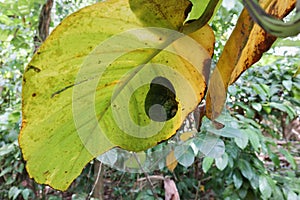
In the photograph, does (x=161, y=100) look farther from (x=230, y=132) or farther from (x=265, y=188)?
(x=265, y=188)

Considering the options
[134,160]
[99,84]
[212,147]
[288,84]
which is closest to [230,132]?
[212,147]

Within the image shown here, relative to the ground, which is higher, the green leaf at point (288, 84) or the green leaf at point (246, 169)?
the green leaf at point (288, 84)

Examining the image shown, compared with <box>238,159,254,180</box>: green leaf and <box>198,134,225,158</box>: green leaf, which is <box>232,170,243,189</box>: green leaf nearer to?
<box>238,159,254,180</box>: green leaf

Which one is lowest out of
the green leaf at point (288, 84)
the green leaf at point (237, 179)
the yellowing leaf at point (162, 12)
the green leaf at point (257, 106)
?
the green leaf at point (237, 179)

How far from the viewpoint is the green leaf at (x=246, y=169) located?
4.01 ft

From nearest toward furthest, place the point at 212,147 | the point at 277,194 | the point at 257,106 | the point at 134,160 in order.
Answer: the point at 212,147 < the point at 134,160 < the point at 277,194 < the point at 257,106

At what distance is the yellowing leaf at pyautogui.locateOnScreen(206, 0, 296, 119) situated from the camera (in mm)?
232

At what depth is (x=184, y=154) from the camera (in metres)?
0.92

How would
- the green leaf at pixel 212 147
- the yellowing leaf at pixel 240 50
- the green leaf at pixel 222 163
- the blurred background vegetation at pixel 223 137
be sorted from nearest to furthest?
the yellowing leaf at pixel 240 50 < the green leaf at pixel 212 147 < the green leaf at pixel 222 163 < the blurred background vegetation at pixel 223 137

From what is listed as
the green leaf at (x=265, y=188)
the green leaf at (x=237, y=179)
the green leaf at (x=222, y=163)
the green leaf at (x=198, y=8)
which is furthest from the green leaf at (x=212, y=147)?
the green leaf at (x=198, y=8)

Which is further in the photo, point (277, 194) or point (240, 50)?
point (277, 194)

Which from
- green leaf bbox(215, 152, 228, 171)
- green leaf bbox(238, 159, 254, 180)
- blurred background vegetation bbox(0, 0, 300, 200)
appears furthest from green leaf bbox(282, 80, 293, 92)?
green leaf bbox(215, 152, 228, 171)

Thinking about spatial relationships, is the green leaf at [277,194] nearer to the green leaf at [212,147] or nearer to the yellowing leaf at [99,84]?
the green leaf at [212,147]

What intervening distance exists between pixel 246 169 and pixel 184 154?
1.38 feet
